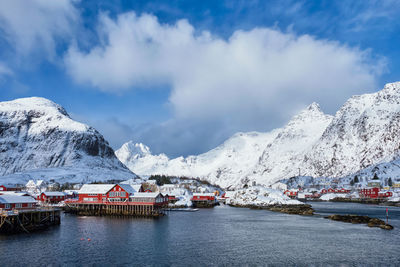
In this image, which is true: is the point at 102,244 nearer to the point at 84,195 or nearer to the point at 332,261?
the point at 332,261

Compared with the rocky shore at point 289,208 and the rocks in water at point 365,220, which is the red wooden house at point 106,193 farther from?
the rocks in water at point 365,220

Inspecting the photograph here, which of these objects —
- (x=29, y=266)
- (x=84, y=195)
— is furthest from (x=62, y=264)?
(x=84, y=195)

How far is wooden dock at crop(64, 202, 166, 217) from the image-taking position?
102m

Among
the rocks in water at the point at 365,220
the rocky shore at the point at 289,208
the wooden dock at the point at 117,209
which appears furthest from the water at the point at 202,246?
the rocky shore at the point at 289,208

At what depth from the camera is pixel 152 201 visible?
102125 millimetres

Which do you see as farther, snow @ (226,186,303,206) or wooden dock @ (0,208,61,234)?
snow @ (226,186,303,206)

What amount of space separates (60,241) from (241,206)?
360 feet

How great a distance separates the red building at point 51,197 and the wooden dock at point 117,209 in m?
28.6

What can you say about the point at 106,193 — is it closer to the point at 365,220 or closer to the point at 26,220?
the point at 26,220

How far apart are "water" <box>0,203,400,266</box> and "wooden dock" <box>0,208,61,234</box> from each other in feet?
12.3

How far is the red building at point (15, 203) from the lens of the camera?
70.4 metres

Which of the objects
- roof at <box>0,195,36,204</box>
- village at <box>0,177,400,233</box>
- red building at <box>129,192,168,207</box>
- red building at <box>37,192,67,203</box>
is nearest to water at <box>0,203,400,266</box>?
village at <box>0,177,400,233</box>

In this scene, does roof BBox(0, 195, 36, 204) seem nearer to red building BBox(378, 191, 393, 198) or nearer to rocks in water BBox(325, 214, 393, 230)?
rocks in water BBox(325, 214, 393, 230)

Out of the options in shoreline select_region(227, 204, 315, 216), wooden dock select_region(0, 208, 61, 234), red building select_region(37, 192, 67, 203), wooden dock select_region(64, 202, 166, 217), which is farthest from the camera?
red building select_region(37, 192, 67, 203)
